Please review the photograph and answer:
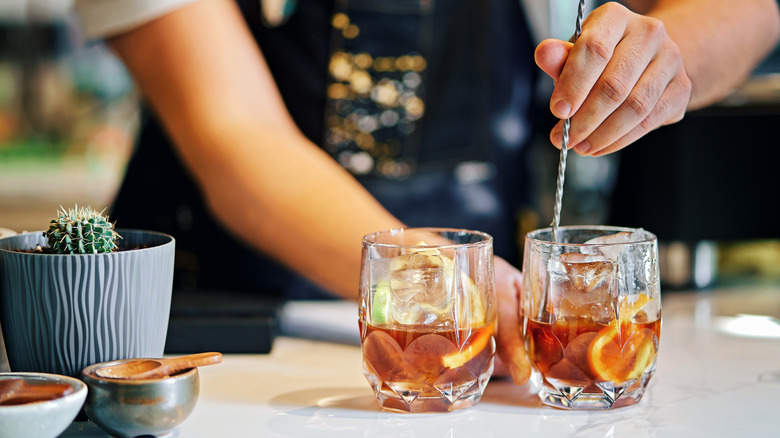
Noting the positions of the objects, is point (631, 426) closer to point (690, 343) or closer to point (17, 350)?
point (690, 343)

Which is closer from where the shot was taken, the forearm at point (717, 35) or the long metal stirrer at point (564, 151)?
the long metal stirrer at point (564, 151)

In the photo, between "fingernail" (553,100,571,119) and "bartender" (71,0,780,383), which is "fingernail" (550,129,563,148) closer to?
"fingernail" (553,100,571,119)

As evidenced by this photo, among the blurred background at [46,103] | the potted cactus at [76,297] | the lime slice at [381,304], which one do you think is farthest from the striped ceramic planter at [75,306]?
the blurred background at [46,103]

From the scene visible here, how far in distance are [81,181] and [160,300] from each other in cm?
242

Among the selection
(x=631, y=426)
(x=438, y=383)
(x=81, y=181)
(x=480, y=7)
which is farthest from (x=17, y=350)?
(x=81, y=181)

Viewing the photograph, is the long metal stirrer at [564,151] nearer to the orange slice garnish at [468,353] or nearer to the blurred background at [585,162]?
the orange slice garnish at [468,353]

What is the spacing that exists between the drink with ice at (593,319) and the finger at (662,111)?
106 mm

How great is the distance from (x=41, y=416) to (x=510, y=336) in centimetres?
45

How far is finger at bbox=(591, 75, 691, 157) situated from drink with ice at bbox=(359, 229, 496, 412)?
0.18 m

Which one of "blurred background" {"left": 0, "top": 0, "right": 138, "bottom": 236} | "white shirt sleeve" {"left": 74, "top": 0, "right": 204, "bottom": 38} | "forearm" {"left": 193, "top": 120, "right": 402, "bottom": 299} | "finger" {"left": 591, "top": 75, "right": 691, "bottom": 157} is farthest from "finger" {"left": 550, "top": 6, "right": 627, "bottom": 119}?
"blurred background" {"left": 0, "top": 0, "right": 138, "bottom": 236}

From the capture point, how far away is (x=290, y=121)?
1366 millimetres

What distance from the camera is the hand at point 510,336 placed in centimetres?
82

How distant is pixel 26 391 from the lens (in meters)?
0.64

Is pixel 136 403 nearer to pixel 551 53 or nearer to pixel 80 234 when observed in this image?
pixel 80 234
